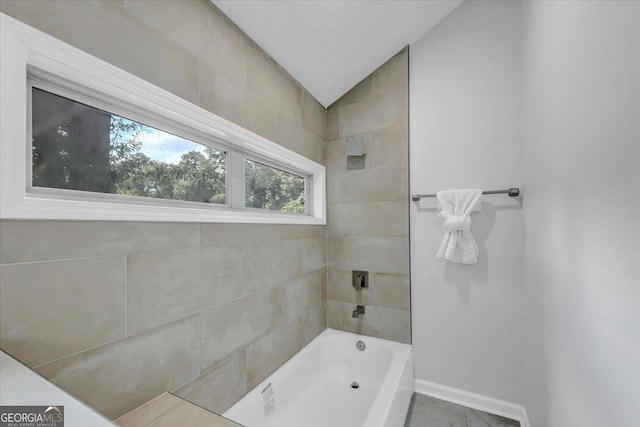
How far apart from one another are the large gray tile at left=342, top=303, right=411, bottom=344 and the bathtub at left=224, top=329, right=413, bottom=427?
0.17ft

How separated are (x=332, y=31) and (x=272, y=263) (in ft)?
5.33

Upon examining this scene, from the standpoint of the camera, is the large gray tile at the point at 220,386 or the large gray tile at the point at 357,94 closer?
the large gray tile at the point at 220,386

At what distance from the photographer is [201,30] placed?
52.6 inches

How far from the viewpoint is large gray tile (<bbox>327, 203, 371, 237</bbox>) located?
2.40 meters

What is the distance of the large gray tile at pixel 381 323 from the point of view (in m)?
2.25

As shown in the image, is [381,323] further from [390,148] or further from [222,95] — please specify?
[222,95]

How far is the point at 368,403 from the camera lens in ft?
6.37

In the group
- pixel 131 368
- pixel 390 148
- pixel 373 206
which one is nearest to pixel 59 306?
pixel 131 368

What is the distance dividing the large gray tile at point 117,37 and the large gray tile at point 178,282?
2.44ft

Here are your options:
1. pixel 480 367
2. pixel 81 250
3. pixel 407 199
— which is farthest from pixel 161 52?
pixel 480 367

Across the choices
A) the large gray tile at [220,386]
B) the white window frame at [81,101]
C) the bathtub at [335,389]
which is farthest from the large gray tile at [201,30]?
the bathtub at [335,389]

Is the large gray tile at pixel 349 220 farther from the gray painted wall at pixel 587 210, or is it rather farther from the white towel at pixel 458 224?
the gray painted wall at pixel 587 210

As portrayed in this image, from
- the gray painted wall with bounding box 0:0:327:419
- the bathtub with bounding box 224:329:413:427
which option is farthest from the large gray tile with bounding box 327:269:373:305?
the gray painted wall with bounding box 0:0:327:419

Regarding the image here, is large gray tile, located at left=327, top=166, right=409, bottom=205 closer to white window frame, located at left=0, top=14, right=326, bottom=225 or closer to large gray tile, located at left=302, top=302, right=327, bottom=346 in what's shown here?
large gray tile, located at left=302, top=302, right=327, bottom=346
